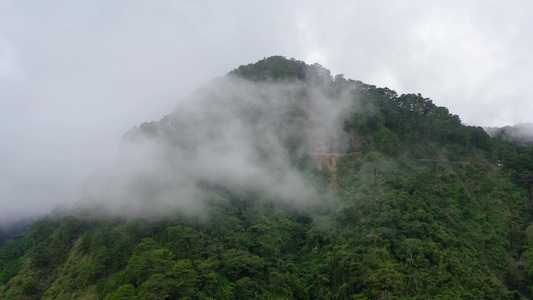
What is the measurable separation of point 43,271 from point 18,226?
28070mm

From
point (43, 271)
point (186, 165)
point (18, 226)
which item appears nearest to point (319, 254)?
point (186, 165)

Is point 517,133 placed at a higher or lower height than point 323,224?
higher

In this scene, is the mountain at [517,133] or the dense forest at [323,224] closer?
the dense forest at [323,224]

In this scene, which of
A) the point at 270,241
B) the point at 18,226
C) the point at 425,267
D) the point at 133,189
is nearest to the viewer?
the point at 425,267

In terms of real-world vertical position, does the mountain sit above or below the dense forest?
above

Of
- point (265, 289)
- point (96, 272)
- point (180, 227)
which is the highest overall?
point (180, 227)

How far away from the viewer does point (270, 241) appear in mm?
40781

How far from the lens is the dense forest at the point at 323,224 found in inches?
1331

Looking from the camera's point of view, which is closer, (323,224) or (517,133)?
(323,224)

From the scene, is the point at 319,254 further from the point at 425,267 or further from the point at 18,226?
the point at 18,226

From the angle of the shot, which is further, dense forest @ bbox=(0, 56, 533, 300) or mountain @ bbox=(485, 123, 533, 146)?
mountain @ bbox=(485, 123, 533, 146)

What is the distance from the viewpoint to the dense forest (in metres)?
33.8

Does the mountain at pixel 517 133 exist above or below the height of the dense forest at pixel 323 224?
above

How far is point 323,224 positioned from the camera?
44.2 m
